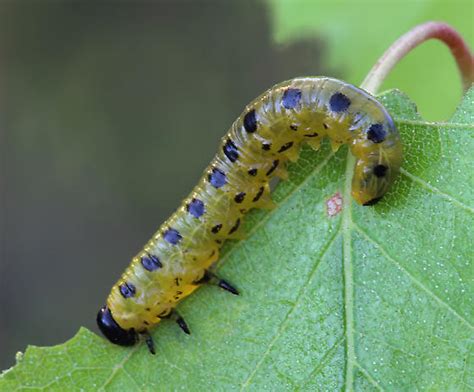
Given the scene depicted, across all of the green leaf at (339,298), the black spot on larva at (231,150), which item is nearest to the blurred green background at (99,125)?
the black spot on larva at (231,150)

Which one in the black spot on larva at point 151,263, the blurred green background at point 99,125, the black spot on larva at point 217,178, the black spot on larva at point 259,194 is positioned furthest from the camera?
the blurred green background at point 99,125

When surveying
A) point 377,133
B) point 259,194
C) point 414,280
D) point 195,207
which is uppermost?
point 377,133

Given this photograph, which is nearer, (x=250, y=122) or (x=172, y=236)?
(x=250, y=122)

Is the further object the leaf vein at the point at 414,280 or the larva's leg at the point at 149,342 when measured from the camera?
the larva's leg at the point at 149,342

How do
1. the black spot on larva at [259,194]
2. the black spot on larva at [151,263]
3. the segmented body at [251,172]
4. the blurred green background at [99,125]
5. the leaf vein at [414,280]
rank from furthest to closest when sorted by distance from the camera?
the blurred green background at [99,125] < the black spot on larva at [151,263] < the black spot on larva at [259,194] < the segmented body at [251,172] < the leaf vein at [414,280]

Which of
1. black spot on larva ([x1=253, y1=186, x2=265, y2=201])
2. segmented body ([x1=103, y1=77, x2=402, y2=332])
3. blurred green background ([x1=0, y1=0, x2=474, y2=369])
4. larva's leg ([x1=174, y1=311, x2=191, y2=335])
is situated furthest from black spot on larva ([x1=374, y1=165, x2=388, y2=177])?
blurred green background ([x1=0, y1=0, x2=474, y2=369])

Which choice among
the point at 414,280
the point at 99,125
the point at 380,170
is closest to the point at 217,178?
the point at 380,170

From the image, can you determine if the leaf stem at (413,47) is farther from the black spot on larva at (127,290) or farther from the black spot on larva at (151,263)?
the black spot on larva at (127,290)

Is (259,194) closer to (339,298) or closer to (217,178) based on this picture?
(217,178)
